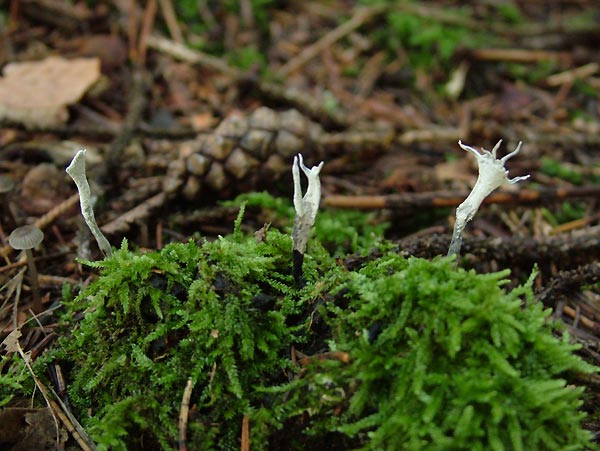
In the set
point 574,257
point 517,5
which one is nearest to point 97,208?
point 574,257

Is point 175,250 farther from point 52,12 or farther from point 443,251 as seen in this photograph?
point 52,12

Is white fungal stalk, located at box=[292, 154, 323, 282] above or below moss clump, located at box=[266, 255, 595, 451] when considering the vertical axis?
above

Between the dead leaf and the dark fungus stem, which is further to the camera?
the dead leaf

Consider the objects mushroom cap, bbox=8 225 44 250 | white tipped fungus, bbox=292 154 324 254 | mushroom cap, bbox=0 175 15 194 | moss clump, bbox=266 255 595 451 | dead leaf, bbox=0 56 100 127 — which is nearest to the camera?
moss clump, bbox=266 255 595 451

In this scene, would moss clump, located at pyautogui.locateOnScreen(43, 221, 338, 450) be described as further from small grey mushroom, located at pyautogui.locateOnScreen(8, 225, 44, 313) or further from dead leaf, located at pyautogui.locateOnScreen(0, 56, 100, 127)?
dead leaf, located at pyautogui.locateOnScreen(0, 56, 100, 127)

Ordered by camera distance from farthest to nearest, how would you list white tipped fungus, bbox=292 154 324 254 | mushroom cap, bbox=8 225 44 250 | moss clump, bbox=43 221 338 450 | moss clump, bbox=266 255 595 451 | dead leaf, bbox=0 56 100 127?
dead leaf, bbox=0 56 100 127, mushroom cap, bbox=8 225 44 250, white tipped fungus, bbox=292 154 324 254, moss clump, bbox=43 221 338 450, moss clump, bbox=266 255 595 451

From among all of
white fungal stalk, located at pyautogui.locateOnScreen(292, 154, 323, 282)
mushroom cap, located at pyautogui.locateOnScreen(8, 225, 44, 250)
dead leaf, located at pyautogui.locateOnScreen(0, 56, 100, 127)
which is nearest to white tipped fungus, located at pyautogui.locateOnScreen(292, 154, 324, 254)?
white fungal stalk, located at pyautogui.locateOnScreen(292, 154, 323, 282)

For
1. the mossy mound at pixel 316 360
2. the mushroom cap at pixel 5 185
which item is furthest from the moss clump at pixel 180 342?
the mushroom cap at pixel 5 185

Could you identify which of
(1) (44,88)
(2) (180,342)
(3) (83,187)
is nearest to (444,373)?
(2) (180,342)

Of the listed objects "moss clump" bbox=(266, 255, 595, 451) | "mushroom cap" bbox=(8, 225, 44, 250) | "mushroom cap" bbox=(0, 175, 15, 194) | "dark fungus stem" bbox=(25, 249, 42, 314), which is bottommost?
"dark fungus stem" bbox=(25, 249, 42, 314)
